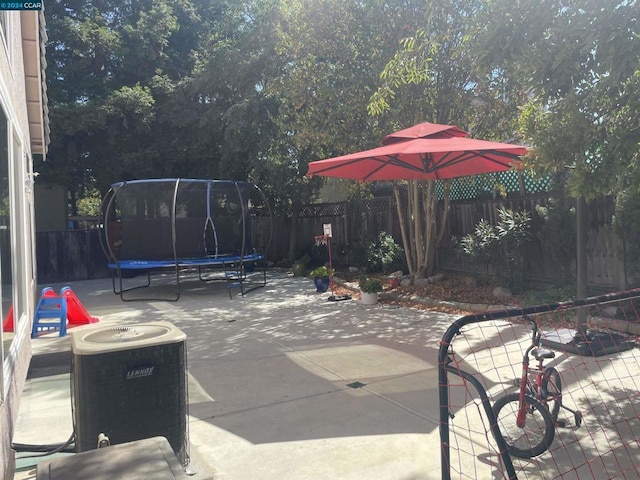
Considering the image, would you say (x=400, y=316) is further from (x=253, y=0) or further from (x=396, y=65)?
(x=253, y=0)

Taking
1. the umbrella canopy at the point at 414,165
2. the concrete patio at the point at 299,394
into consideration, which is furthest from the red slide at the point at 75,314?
the umbrella canopy at the point at 414,165

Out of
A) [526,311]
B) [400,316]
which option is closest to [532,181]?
[400,316]

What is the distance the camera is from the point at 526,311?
268 centimetres

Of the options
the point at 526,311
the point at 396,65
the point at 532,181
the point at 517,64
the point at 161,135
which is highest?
the point at 161,135

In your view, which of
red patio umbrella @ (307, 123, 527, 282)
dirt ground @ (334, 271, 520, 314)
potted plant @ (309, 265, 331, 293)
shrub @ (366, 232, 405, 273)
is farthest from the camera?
shrub @ (366, 232, 405, 273)

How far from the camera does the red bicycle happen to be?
3266mm

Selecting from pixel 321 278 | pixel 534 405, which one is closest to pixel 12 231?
pixel 534 405

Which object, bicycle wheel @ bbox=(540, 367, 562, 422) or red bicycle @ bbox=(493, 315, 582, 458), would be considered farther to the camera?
bicycle wheel @ bbox=(540, 367, 562, 422)

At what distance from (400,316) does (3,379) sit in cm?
→ 599

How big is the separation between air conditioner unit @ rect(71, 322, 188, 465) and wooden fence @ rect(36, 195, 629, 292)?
667 cm

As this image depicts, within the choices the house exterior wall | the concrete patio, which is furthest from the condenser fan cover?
the concrete patio

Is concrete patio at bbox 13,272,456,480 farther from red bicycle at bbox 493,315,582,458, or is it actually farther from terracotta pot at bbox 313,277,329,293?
terracotta pot at bbox 313,277,329,293

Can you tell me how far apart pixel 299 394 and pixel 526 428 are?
1912 mm

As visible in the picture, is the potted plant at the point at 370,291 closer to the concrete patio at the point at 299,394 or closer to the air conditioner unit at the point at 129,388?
the concrete patio at the point at 299,394
